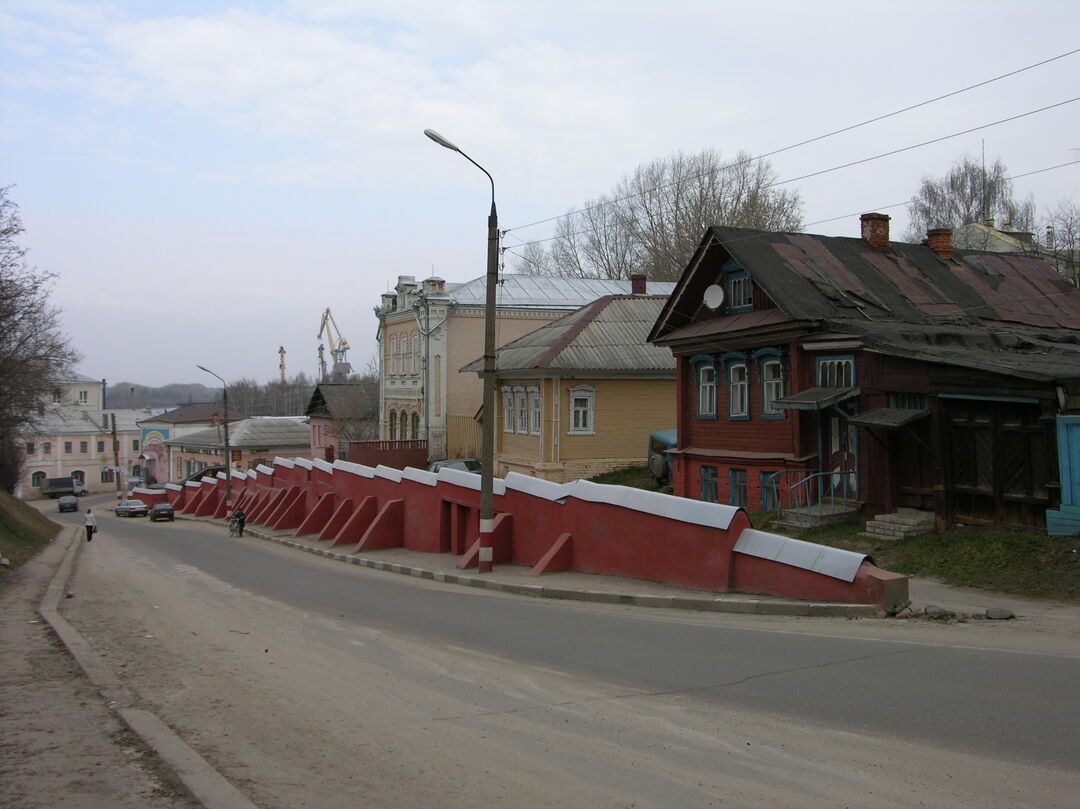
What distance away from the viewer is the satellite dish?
24.2 meters

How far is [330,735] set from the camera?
6.85 m

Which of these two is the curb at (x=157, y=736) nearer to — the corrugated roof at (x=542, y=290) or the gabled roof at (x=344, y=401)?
the corrugated roof at (x=542, y=290)

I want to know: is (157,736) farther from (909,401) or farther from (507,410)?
(507,410)

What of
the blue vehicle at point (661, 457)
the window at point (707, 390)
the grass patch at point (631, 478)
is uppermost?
the window at point (707, 390)

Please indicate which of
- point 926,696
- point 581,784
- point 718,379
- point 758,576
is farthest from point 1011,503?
point 581,784

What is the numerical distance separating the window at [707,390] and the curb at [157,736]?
17214mm

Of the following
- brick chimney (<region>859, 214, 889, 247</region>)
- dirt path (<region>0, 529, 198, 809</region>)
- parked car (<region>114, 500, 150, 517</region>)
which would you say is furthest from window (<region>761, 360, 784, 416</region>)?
parked car (<region>114, 500, 150, 517</region>)

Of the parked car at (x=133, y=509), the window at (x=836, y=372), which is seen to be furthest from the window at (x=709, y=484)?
the parked car at (x=133, y=509)

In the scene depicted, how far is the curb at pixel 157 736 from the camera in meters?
5.25

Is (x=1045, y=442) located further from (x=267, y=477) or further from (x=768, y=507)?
(x=267, y=477)

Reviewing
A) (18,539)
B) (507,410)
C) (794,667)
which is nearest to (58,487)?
(18,539)

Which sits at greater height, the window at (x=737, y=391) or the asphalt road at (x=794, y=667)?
the window at (x=737, y=391)

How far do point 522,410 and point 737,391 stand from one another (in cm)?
1267

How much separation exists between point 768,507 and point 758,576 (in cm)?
864
